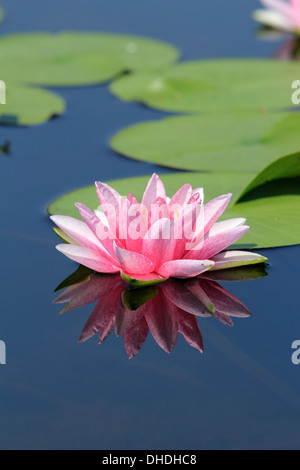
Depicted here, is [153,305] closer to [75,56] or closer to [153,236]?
[153,236]

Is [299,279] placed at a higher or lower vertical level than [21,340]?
higher

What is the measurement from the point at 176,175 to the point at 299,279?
2.25 feet

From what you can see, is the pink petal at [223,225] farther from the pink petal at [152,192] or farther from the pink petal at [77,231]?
the pink petal at [77,231]

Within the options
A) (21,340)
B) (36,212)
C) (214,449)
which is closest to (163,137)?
(36,212)

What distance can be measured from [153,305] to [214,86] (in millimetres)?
1837

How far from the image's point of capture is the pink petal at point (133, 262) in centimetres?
172

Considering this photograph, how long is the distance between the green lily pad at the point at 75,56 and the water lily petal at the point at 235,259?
183 cm

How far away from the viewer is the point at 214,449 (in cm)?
136

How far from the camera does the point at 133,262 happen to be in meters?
1.76

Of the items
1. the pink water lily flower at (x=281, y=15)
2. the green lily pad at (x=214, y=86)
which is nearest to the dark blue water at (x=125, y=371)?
the green lily pad at (x=214, y=86)

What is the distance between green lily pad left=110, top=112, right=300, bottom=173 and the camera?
2574 millimetres

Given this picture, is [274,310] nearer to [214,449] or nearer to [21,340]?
[214,449]

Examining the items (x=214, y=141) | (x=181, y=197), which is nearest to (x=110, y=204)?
(x=181, y=197)

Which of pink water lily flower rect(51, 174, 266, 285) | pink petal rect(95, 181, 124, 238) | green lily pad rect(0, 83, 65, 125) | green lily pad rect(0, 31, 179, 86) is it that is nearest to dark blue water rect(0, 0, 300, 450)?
pink water lily flower rect(51, 174, 266, 285)
